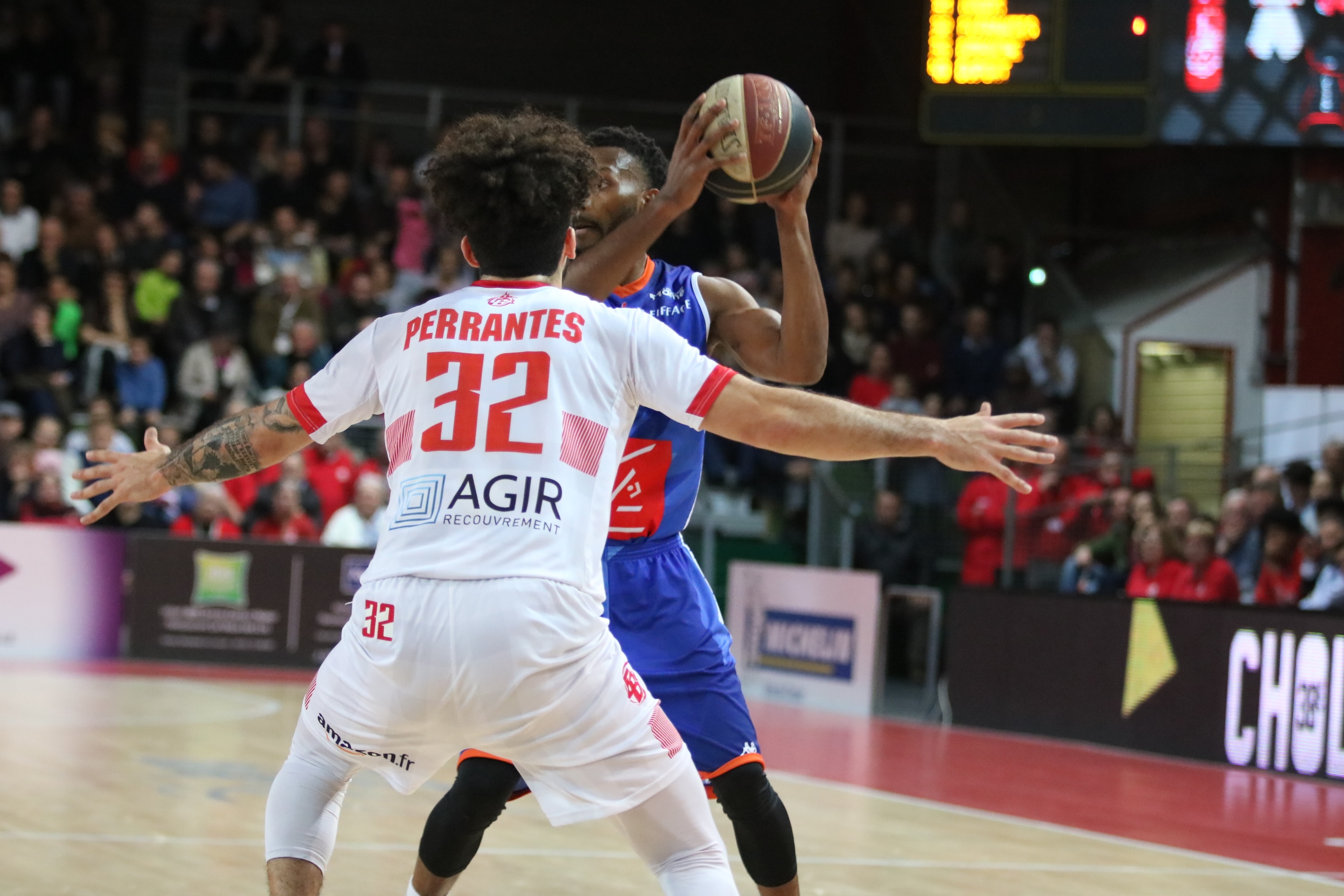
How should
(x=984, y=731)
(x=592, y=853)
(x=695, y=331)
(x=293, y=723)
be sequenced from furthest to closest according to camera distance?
(x=984, y=731)
(x=293, y=723)
(x=592, y=853)
(x=695, y=331)

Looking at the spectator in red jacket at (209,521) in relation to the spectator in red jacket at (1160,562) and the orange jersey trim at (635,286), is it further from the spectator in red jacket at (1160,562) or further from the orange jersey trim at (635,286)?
the orange jersey trim at (635,286)

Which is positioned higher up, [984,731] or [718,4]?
[718,4]

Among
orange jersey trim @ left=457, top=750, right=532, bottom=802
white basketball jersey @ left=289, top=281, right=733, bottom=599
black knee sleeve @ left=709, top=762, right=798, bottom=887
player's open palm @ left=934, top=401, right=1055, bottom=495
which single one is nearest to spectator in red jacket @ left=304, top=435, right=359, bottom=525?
orange jersey trim @ left=457, top=750, right=532, bottom=802

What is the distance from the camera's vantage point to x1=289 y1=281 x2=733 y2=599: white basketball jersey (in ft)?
9.96

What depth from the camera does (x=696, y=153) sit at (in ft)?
12.9

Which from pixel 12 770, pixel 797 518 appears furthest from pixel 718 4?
pixel 12 770

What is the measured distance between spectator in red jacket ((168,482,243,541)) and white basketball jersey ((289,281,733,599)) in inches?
441

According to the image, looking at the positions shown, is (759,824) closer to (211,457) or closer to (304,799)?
(304,799)

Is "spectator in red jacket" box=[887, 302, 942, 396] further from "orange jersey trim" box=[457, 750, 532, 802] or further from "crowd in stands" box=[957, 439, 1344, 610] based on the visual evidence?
"orange jersey trim" box=[457, 750, 532, 802]

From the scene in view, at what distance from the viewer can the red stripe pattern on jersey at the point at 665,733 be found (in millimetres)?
3127

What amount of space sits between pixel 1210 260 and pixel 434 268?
8042 mm

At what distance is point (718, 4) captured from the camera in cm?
2197

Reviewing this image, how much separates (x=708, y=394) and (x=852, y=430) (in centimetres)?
28

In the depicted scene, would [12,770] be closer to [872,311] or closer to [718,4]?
[872,311]
